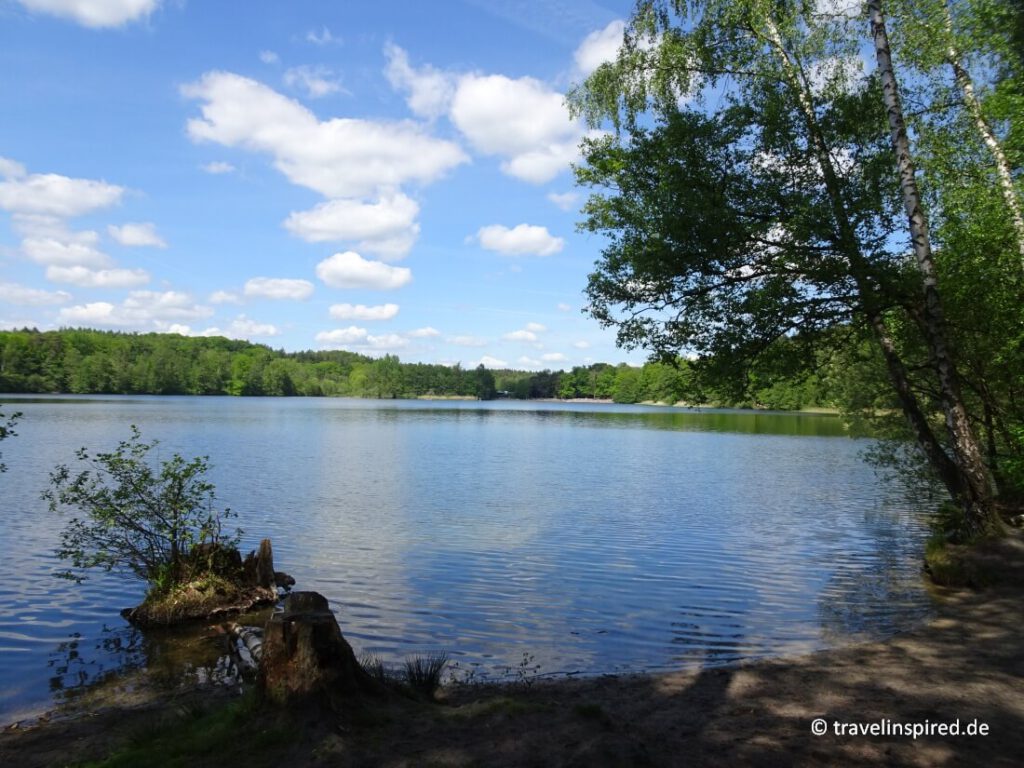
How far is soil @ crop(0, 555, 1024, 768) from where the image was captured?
5.25 metres

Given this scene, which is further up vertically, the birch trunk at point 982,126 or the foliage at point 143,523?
the birch trunk at point 982,126

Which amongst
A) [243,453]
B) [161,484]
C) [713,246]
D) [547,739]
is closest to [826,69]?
[713,246]

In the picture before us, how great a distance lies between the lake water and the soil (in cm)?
152

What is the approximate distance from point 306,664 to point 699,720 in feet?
12.6

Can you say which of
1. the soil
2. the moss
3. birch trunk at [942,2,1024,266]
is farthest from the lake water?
birch trunk at [942,2,1024,266]

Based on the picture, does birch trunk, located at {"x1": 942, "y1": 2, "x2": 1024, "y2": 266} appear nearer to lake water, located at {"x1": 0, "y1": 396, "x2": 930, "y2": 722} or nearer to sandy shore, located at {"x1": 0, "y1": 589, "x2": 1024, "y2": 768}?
lake water, located at {"x1": 0, "y1": 396, "x2": 930, "y2": 722}

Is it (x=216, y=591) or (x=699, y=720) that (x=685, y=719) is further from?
(x=216, y=591)

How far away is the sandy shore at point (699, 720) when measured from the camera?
17.2ft

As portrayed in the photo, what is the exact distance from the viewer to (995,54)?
1457cm

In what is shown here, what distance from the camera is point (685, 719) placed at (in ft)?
21.4

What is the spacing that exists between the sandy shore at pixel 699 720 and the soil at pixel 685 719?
0.06 ft

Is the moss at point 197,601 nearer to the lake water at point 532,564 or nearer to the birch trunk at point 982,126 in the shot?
the lake water at point 532,564

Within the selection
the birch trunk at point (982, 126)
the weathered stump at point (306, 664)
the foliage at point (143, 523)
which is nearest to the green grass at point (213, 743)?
the weathered stump at point (306, 664)

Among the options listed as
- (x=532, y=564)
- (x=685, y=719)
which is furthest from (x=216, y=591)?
(x=685, y=719)
